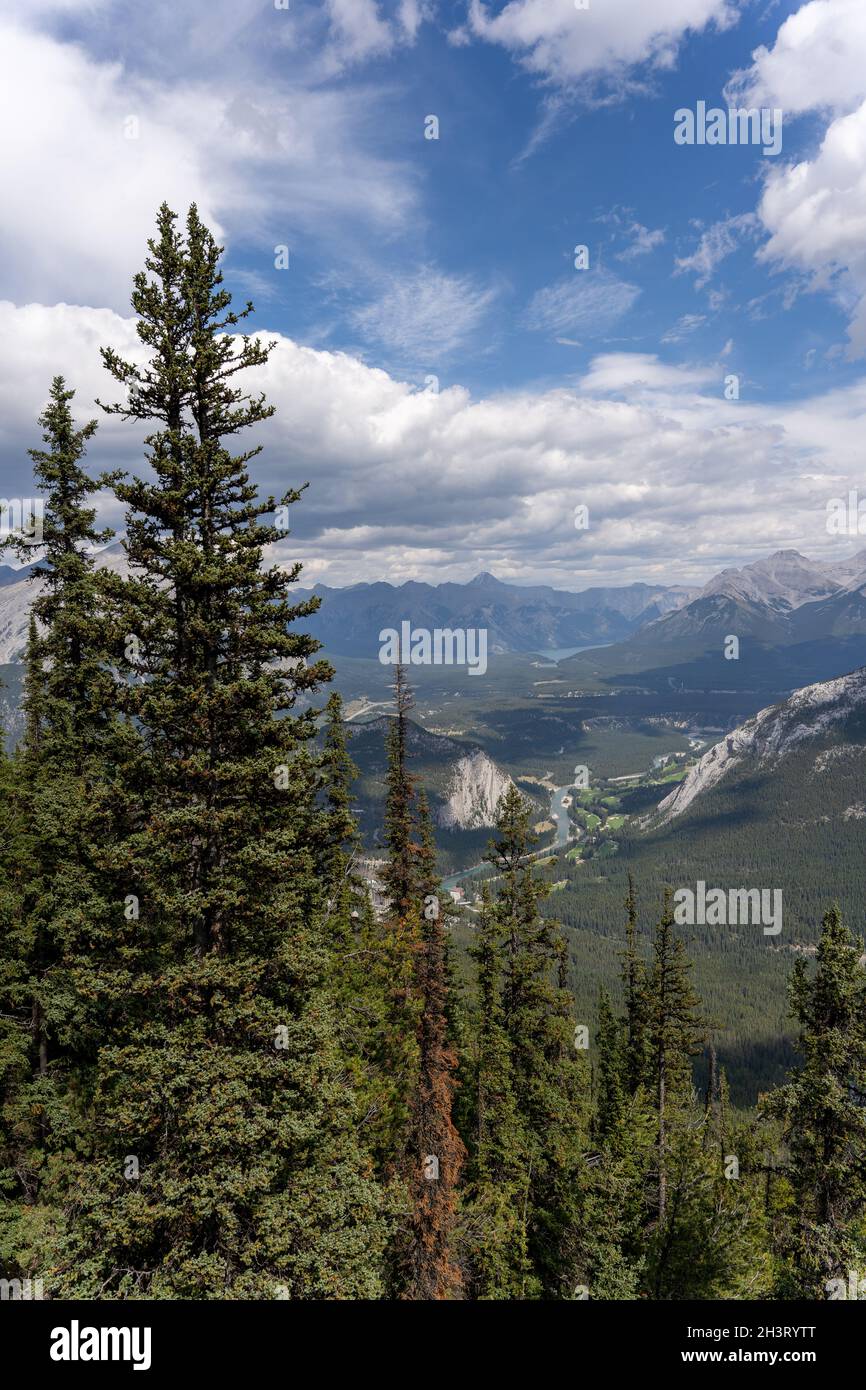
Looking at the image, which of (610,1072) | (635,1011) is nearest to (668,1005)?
(635,1011)

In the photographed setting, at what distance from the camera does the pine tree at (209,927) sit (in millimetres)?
13016

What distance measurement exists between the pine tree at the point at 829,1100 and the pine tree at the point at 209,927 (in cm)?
1796

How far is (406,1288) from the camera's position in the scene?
2292cm

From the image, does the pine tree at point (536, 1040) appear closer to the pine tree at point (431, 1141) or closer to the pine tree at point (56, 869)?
the pine tree at point (431, 1141)

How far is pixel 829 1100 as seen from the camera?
23750 millimetres

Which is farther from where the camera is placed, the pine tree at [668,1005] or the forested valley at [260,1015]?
the pine tree at [668,1005]

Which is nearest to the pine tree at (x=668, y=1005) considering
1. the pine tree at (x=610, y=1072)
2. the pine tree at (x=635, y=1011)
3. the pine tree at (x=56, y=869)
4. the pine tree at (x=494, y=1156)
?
the pine tree at (x=635, y=1011)

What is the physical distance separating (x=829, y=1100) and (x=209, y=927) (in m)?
23.2

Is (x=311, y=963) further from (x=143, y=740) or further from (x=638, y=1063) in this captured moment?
(x=638, y=1063)

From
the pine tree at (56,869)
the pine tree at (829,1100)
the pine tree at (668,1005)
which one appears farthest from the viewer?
the pine tree at (668,1005)

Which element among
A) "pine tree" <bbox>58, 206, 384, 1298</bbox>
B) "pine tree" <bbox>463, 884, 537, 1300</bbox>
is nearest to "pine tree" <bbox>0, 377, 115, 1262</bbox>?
"pine tree" <bbox>58, 206, 384, 1298</bbox>

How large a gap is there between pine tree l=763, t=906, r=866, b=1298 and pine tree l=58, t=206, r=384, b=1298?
17962 millimetres
